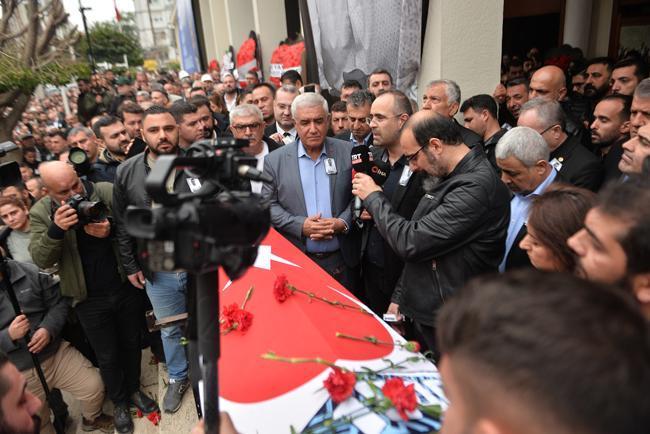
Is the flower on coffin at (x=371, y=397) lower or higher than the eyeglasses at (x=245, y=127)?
lower

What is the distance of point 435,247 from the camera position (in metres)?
2.12

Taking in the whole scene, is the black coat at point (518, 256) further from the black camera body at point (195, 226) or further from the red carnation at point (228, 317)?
the black camera body at point (195, 226)

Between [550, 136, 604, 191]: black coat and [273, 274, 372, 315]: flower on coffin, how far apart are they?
1.69m

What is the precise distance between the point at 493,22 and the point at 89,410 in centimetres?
428

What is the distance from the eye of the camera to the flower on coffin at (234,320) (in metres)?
1.88

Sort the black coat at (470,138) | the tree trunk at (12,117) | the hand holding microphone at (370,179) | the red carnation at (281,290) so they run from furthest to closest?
the tree trunk at (12,117), the black coat at (470,138), the hand holding microphone at (370,179), the red carnation at (281,290)

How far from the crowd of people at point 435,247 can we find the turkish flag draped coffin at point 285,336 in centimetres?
37

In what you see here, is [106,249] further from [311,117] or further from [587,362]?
[587,362]

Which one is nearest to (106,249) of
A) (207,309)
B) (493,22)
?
(207,309)

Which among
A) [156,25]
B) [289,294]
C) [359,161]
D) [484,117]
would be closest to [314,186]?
[359,161]

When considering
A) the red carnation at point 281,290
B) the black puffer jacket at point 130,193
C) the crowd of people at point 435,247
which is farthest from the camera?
the black puffer jacket at point 130,193

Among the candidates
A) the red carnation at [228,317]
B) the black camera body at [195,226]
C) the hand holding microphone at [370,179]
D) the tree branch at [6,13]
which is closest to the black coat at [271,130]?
the hand holding microphone at [370,179]

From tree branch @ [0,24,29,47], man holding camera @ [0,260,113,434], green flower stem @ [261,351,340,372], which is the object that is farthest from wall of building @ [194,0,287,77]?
green flower stem @ [261,351,340,372]

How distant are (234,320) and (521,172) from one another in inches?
64.2
